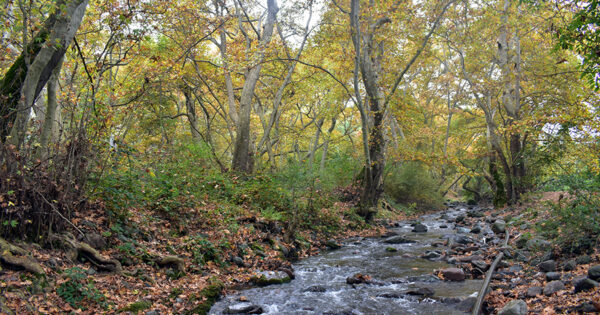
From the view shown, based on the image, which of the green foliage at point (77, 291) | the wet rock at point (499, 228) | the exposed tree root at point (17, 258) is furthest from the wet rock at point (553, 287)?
the wet rock at point (499, 228)

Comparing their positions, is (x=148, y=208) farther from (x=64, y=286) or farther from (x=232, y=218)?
(x=64, y=286)

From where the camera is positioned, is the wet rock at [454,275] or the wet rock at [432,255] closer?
the wet rock at [454,275]

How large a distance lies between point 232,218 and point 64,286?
439cm

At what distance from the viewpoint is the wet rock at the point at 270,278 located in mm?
6180

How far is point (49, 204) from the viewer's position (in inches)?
177

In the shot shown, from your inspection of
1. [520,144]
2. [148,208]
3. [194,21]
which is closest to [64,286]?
[148,208]

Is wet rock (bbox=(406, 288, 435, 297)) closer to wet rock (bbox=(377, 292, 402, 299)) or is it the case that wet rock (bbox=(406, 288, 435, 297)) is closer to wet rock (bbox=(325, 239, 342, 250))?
wet rock (bbox=(377, 292, 402, 299))

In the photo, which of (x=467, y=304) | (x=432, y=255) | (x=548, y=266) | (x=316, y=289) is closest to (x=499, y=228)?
(x=432, y=255)

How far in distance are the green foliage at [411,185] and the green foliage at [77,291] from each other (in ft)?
55.4

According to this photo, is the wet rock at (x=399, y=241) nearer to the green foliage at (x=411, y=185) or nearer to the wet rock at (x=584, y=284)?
the wet rock at (x=584, y=284)

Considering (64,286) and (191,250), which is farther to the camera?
(191,250)

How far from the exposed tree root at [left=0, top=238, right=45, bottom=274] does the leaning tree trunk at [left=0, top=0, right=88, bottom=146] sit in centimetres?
137

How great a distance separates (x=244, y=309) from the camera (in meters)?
4.93

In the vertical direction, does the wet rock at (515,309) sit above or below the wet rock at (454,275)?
above
